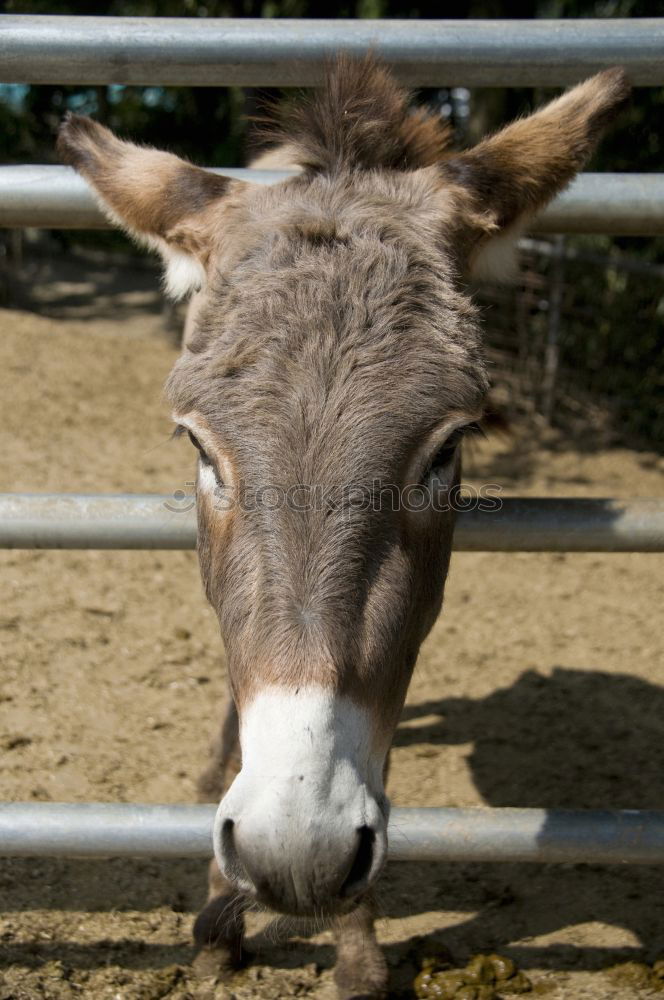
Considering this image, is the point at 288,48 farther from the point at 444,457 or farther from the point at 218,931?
the point at 218,931

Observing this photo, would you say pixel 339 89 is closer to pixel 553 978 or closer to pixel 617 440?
pixel 553 978

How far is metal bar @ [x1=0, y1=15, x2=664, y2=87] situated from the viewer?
254 centimetres

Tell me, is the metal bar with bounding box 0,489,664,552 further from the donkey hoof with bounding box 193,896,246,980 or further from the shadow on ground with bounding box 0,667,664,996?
the donkey hoof with bounding box 193,896,246,980

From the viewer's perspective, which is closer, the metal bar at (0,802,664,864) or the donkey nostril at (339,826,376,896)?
the donkey nostril at (339,826,376,896)

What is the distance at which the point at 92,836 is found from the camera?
2.60 m

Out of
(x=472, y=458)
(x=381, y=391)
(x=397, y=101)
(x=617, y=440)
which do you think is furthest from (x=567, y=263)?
(x=381, y=391)

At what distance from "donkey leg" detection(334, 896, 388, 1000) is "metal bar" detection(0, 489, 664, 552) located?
1.30 m

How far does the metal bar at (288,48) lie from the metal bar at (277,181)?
30 centimetres

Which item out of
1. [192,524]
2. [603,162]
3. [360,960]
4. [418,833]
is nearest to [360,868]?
[418,833]

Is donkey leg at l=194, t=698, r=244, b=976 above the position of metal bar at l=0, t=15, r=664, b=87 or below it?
below

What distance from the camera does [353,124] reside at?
252 cm

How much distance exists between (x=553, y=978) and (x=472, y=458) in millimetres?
6602

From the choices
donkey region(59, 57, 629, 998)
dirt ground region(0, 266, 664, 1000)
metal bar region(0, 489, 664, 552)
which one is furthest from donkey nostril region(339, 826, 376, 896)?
metal bar region(0, 489, 664, 552)

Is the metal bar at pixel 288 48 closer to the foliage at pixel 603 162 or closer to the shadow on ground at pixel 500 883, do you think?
the shadow on ground at pixel 500 883
